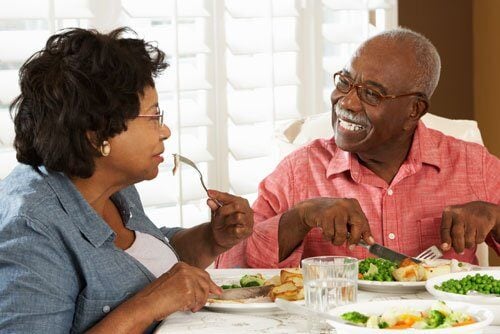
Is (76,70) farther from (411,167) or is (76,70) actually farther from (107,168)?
(411,167)

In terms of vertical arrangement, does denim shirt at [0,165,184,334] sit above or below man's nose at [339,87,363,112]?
below

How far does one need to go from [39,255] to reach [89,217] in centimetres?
17

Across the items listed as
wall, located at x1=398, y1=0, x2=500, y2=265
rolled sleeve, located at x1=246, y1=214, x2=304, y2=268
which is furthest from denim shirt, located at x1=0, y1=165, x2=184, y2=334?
wall, located at x1=398, y1=0, x2=500, y2=265

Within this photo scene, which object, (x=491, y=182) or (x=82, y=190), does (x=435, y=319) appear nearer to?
(x=82, y=190)

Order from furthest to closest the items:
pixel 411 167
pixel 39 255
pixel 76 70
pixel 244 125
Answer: pixel 244 125
pixel 411 167
pixel 76 70
pixel 39 255

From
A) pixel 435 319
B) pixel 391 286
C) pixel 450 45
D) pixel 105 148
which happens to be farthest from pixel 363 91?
pixel 450 45

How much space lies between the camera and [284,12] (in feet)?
11.4

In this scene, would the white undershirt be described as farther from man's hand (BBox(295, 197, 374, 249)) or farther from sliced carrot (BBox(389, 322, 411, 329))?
sliced carrot (BBox(389, 322, 411, 329))

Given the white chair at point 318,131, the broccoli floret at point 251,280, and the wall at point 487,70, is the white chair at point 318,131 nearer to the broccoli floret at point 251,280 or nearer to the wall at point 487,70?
the broccoli floret at point 251,280

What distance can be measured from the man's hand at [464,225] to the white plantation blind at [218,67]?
34.3 inches

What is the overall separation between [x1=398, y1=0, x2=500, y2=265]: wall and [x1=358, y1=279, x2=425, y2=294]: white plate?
7.49ft

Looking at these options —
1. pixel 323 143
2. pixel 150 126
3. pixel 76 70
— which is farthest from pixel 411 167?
pixel 76 70

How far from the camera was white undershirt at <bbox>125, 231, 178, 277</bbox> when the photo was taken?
7.11ft

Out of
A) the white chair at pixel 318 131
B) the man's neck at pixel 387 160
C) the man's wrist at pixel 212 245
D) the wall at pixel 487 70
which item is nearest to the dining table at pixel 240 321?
the man's wrist at pixel 212 245
